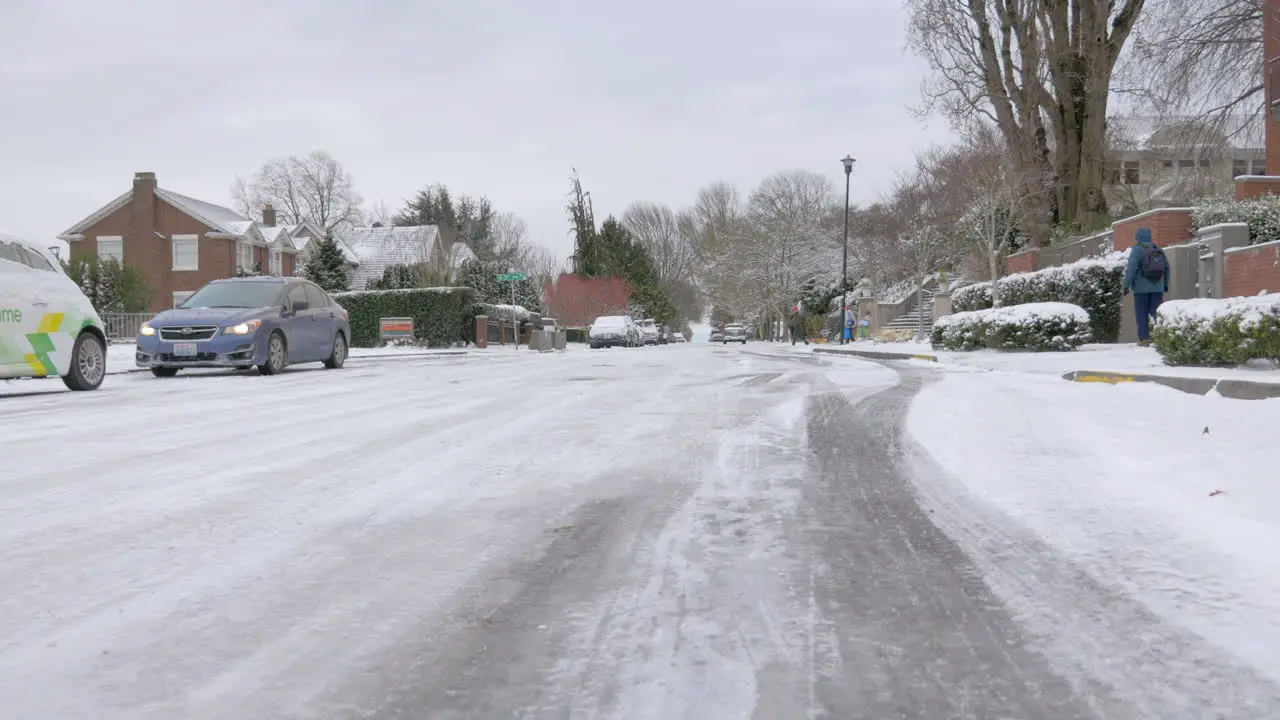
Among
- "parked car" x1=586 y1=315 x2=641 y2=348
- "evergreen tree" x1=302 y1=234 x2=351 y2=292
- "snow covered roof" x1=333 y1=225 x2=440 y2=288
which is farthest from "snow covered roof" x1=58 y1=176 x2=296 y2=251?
"parked car" x1=586 y1=315 x2=641 y2=348

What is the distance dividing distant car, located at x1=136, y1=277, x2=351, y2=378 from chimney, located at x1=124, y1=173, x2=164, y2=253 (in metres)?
34.4

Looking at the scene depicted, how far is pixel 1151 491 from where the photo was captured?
4480mm

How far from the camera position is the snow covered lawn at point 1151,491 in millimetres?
2900

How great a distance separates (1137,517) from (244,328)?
42.2ft

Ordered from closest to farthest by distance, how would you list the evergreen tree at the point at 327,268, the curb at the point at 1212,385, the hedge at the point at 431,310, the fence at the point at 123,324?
the curb at the point at 1212,385
the fence at the point at 123,324
the hedge at the point at 431,310
the evergreen tree at the point at 327,268

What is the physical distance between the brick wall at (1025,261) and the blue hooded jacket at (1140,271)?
10.9 metres

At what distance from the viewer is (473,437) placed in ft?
21.1

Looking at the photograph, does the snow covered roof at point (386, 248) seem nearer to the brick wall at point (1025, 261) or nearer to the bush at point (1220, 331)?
the brick wall at point (1025, 261)

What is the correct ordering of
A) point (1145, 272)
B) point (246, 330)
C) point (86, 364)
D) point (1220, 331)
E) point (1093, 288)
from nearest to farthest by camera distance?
1. point (1220, 331)
2. point (86, 364)
3. point (246, 330)
4. point (1145, 272)
5. point (1093, 288)

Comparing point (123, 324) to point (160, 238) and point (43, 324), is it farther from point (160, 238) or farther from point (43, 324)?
point (43, 324)

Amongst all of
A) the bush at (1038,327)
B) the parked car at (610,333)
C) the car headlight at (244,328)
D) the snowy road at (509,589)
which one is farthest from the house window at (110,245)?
the snowy road at (509,589)

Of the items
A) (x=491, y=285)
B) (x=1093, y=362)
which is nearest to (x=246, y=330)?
(x=1093, y=362)

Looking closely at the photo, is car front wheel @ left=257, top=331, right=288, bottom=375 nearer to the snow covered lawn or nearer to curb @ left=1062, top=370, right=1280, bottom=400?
the snow covered lawn

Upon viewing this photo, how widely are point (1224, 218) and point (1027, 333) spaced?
4303 mm
